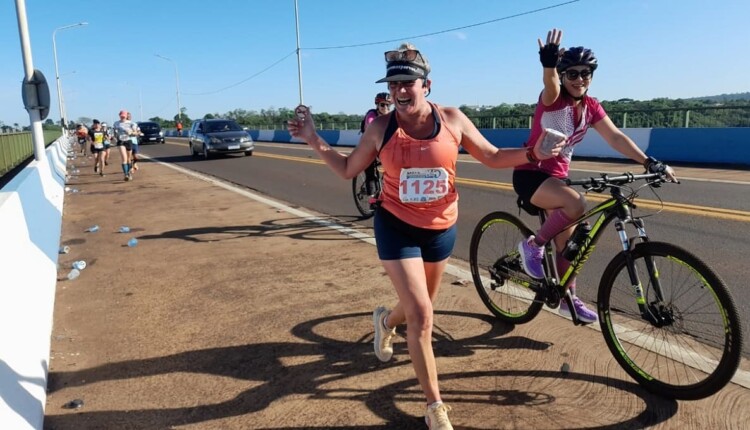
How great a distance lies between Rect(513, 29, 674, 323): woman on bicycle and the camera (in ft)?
11.7

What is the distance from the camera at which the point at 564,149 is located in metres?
3.82

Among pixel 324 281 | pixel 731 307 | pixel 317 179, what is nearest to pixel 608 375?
pixel 731 307

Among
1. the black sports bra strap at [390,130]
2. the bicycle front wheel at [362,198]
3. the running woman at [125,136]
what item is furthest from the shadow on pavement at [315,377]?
the running woman at [125,136]

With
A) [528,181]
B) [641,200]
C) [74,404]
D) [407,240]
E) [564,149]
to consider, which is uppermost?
[564,149]

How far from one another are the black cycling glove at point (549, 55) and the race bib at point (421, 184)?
103 centimetres

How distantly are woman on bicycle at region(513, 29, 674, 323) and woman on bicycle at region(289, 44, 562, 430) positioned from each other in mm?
717

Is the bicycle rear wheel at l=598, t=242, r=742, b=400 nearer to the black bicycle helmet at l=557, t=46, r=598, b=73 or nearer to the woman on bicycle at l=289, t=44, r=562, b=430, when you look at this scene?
the woman on bicycle at l=289, t=44, r=562, b=430

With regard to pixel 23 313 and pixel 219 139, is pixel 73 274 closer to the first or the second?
pixel 23 313

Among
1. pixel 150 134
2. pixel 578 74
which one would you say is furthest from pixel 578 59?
pixel 150 134

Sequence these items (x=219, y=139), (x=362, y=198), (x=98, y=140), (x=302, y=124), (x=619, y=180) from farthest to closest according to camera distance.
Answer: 1. (x=219, y=139)
2. (x=98, y=140)
3. (x=362, y=198)
4. (x=619, y=180)
5. (x=302, y=124)

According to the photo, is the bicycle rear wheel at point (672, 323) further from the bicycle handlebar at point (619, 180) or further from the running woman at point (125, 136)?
the running woman at point (125, 136)

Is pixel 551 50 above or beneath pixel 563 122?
above

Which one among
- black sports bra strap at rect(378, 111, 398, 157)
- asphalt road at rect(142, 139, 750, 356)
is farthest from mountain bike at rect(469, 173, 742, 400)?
black sports bra strap at rect(378, 111, 398, 157)

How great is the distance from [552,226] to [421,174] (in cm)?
130
